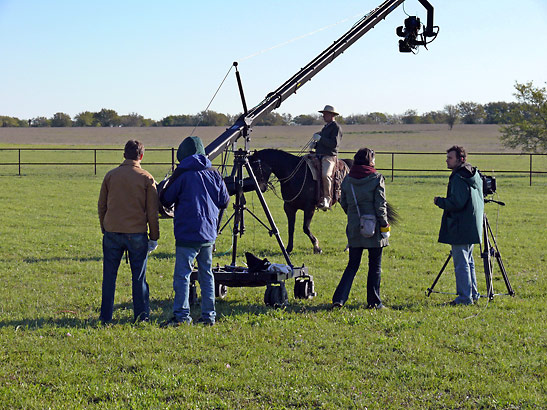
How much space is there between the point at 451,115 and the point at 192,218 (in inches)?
4583

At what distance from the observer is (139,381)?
5805mm

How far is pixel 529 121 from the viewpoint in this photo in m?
44.5

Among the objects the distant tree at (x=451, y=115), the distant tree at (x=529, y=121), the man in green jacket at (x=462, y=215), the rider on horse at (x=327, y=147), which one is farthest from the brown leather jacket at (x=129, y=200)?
the distant tree at (x=451, y=115)

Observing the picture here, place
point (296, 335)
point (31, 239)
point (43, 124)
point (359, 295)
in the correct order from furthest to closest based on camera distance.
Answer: point (43, 124) → point (31, 239) → point (359, 295) → point (296, 335)

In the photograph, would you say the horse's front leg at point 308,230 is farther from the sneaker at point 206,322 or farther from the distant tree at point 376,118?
the distant tree at point 376,118

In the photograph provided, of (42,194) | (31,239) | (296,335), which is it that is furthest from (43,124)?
(296,335)

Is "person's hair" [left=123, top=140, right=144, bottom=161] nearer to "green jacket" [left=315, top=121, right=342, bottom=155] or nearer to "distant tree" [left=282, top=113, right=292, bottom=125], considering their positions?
"green jacket" [left=315, top=121, right=342, bottom=155]

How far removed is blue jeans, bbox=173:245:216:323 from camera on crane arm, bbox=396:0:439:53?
5.17m

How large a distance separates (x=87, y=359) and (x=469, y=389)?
343 centimetres

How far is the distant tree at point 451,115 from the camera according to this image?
117 m

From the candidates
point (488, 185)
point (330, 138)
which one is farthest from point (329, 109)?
point (488, 185)

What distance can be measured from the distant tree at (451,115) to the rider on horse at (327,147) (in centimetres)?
10664

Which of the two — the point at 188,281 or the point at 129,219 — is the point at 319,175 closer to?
the point at 188,281

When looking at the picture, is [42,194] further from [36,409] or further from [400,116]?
[400,116]
